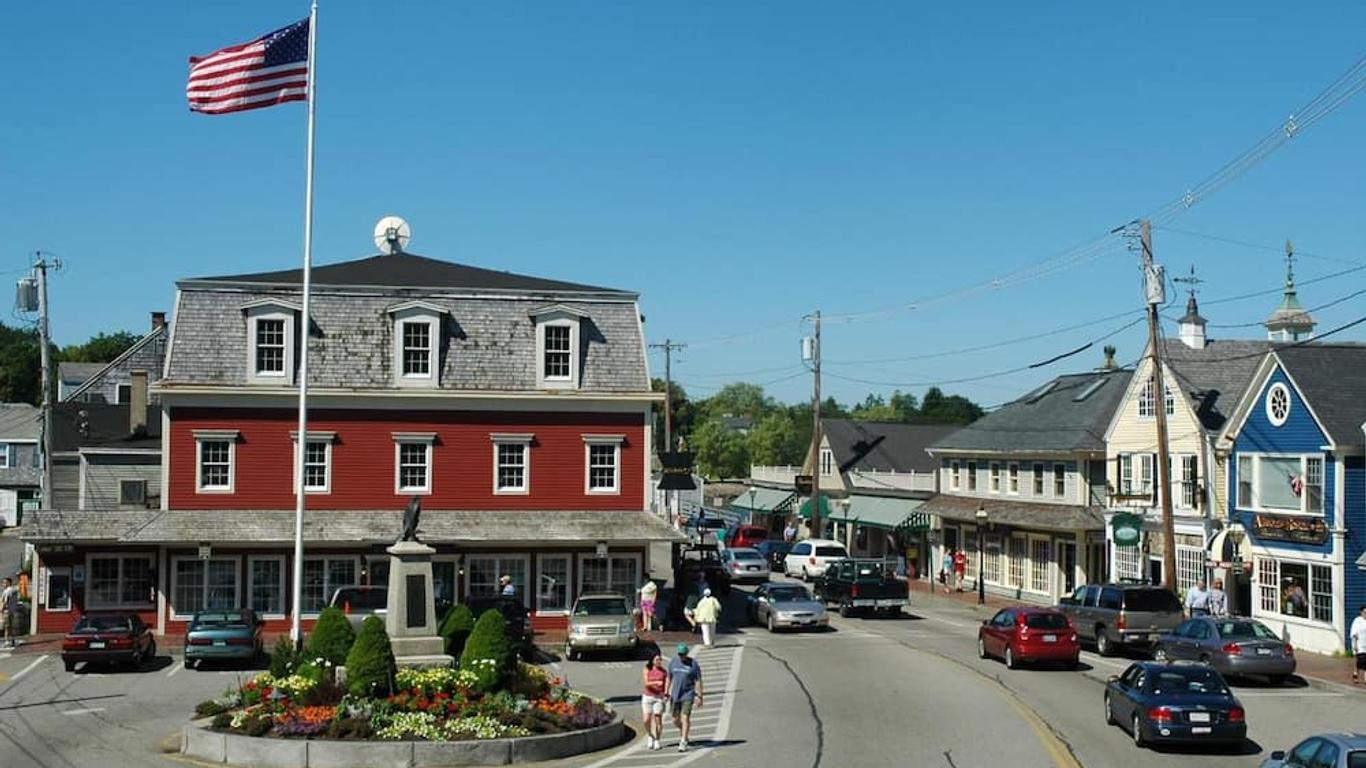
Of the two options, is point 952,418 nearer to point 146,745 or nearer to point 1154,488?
point 1154,488

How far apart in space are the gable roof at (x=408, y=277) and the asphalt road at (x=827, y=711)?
40.6 feet

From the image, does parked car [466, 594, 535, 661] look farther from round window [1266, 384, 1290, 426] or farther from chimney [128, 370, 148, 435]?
round window [1266, 384, 1290, 426]

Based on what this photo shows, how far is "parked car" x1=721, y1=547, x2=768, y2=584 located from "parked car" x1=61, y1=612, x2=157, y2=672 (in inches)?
1198

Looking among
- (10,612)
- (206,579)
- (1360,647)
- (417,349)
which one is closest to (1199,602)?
(1360,647)

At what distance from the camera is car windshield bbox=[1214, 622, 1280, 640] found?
32.6m

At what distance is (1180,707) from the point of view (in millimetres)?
23500

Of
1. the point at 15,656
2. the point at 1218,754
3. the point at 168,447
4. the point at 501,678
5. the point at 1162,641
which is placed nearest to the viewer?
the point at 1218,754

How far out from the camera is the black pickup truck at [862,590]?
1939 inches

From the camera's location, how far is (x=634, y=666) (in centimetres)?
3666

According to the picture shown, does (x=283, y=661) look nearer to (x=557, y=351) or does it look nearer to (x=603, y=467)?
(x=603, y=467)

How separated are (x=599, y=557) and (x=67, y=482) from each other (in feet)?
66.6

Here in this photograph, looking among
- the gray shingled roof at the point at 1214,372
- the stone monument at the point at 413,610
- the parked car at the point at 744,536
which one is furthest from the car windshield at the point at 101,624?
the parked car at the point at 744,536

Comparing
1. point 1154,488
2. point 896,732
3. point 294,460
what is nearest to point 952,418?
point 1154,488

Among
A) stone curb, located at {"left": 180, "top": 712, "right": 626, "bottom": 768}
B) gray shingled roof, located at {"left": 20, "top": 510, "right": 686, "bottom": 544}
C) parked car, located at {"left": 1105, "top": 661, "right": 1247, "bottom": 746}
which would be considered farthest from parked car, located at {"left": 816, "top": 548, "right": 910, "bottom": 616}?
stone curb, located at {"left": 180, "top": 712, "right": 626, "bottom": 768}
